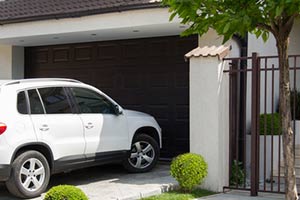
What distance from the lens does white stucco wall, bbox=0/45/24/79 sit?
1418 centimetres

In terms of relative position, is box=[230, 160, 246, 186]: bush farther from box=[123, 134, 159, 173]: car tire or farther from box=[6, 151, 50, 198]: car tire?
box=[6, 151, 50, 198]: car tire

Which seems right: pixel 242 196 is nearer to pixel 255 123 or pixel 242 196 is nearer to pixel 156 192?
pixel 255 123

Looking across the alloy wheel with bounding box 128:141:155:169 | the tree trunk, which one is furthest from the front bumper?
the tree trunk

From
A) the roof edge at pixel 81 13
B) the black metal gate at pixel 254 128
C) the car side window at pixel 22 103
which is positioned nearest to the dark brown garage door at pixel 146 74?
the black metal gate at pixel 254 128

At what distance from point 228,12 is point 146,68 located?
7.40 metres

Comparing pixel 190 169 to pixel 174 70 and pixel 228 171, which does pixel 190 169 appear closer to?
pixel 228 171

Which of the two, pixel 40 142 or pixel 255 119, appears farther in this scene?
pixel 255 119

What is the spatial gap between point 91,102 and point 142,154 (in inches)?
65.2

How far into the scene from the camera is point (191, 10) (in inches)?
203

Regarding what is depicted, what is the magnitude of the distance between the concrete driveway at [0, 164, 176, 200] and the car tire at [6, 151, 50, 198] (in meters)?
0.22

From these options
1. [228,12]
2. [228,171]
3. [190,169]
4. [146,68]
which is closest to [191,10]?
[228,12]

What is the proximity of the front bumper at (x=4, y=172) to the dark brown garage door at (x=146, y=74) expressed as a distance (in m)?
4.98

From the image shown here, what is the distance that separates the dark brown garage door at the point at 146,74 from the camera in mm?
11898

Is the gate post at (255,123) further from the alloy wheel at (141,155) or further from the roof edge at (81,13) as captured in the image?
the alloy wheel at (141,155)
